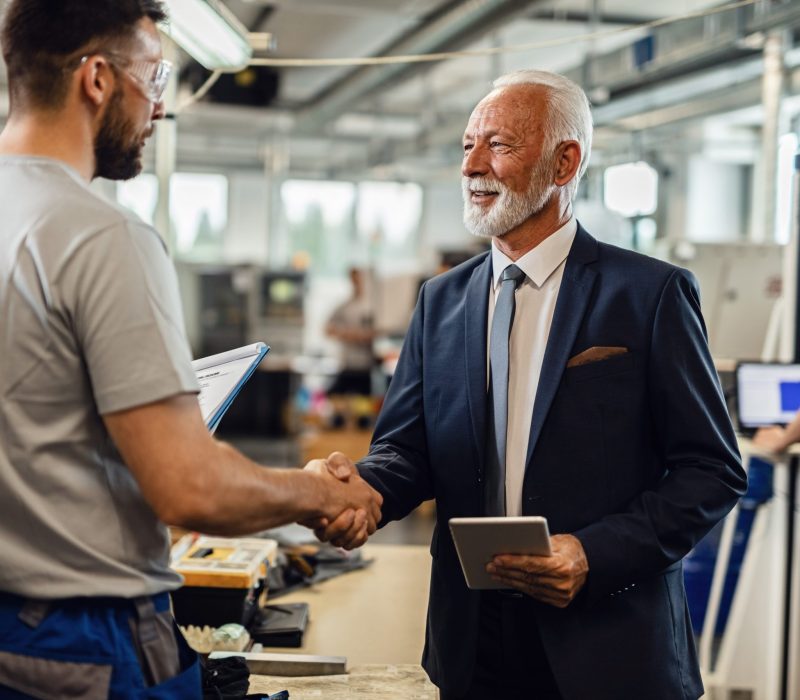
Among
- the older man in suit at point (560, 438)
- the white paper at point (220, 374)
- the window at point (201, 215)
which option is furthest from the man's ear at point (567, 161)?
the window at point (201, 215)

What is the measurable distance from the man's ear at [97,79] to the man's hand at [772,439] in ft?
8.94

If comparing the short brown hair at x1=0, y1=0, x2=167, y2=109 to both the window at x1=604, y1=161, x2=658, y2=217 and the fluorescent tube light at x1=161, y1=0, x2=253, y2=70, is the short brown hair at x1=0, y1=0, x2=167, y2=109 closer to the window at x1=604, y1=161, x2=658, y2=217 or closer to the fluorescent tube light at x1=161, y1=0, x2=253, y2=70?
the fluorescent tube light at x1=161, y1=0, x2=253, y2=70

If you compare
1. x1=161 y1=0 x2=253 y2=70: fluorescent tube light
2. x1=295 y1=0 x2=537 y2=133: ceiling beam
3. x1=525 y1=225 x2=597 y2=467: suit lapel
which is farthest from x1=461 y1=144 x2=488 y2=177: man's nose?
x1=295 y1=0 x2=537 y2=133: ceiling beam

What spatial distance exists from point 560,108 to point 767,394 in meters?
2.26

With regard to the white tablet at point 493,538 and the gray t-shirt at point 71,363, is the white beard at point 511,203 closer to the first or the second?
the white tablet at point 493,538

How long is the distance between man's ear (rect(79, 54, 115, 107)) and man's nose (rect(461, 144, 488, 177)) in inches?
33.3

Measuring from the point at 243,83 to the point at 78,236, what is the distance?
7.73 metres

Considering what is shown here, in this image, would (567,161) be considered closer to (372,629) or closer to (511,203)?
(511,203)

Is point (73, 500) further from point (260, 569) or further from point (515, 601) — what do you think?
point (260, 569)

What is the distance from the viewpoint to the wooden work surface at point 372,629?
1712 millimetres

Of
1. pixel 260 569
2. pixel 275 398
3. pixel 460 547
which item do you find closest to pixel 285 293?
pixel 275 398

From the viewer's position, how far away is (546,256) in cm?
178

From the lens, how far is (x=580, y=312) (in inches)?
65.1

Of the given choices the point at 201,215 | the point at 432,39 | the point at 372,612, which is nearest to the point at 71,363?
the point at 372,612
